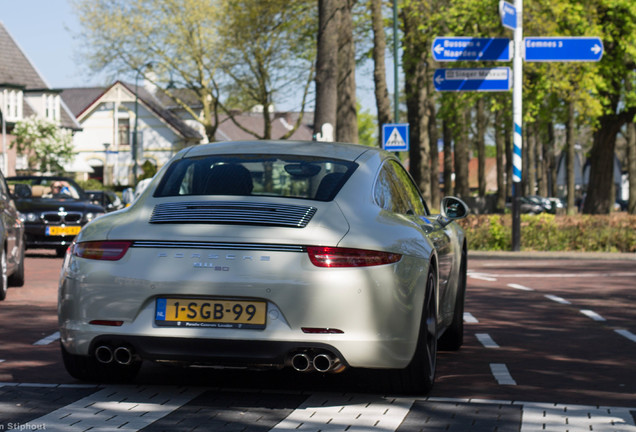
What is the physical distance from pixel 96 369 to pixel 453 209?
124 inches

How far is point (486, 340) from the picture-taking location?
971 cm

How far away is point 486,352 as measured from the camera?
8883 mm

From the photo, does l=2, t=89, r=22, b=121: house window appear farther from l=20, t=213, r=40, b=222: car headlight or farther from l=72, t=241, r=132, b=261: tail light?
l=72, t=241, r=132, b=261: tail light

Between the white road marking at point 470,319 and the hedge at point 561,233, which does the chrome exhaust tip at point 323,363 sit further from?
the hedge at point 561,233

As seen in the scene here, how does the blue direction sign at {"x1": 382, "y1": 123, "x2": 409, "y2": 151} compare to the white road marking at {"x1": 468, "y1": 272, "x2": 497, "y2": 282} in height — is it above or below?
above

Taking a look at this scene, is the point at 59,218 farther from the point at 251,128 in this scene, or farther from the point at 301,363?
the point at 251,128

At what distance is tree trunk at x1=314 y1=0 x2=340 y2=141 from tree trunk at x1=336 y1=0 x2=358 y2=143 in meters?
2.94

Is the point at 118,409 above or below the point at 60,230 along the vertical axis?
below

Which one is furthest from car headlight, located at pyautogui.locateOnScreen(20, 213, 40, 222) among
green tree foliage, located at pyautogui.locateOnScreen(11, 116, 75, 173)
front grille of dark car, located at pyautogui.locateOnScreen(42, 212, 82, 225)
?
green tree foliage, located at pyautogui.locateOnScreen(11, 116, 75, 173)

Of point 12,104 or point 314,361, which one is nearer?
point 314,361

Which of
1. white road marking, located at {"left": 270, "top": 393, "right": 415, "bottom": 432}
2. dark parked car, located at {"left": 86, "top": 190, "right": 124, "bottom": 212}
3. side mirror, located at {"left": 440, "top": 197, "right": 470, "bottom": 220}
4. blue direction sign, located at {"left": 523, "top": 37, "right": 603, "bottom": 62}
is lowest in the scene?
white road marking, located at {"left": 270, "top": 393, "right": 415, "bottom": 432}

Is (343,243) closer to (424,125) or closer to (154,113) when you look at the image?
(424,125)

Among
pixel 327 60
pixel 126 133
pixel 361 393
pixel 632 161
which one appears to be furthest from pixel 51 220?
pixel 126 133

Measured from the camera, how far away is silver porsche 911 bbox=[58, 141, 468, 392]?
19.4 feet
